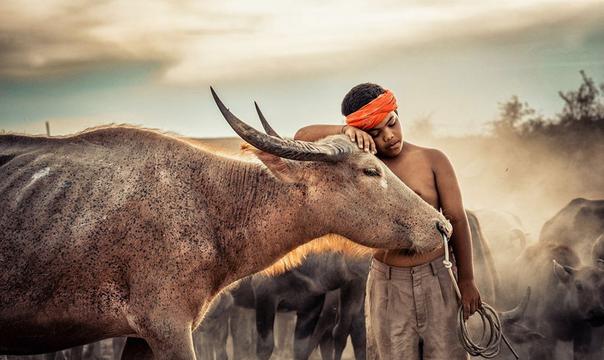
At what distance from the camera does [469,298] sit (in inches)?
233

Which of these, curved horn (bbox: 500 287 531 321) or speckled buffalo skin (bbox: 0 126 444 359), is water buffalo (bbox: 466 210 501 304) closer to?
curved horn (bbox: 500 287 531 321)

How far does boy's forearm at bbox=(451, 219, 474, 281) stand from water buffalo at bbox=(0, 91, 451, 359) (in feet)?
1.03

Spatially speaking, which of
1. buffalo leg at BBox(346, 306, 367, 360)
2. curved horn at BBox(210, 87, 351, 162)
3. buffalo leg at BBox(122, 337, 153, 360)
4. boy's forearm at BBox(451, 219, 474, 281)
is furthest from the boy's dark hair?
buffalo leg at BBox(346, 306, 367, 360)

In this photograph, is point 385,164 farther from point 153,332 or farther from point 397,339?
point 153,332

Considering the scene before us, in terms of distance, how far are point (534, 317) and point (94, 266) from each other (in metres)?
7.04

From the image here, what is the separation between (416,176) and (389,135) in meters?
0.36

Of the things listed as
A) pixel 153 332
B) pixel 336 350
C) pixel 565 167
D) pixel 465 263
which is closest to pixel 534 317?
pixel 336 350

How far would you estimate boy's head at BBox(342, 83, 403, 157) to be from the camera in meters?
5.89

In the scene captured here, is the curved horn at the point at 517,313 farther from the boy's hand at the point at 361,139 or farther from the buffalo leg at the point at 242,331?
the boy's hand at the point at 361,139

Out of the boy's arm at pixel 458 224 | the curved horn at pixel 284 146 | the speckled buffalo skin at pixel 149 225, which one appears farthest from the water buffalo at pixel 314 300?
the curved horn at pixel 284 146

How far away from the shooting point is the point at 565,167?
82.4 ft

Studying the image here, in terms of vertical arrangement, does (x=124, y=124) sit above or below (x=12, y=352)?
above

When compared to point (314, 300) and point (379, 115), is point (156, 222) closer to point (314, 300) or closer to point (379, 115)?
point (379, 115)

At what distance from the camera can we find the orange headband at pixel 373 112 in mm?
5871
